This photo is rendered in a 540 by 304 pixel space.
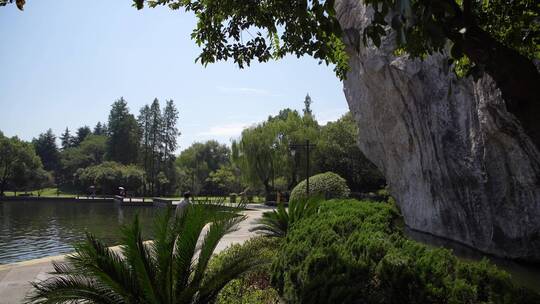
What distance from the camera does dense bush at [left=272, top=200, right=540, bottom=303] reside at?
150 inches

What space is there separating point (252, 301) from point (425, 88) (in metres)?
12.9

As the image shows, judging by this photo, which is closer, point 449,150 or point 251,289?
point 251,289

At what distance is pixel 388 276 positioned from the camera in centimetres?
424

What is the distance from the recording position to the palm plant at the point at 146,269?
461cm

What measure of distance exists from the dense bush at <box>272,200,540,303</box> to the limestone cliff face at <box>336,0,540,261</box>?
4970 millimetres

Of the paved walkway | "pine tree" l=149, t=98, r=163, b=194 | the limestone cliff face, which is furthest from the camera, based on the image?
"pine tree" l=149, t=98, r=163, b=194

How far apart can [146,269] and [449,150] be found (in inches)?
513

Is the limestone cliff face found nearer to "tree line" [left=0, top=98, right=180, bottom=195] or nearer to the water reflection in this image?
the water reflection

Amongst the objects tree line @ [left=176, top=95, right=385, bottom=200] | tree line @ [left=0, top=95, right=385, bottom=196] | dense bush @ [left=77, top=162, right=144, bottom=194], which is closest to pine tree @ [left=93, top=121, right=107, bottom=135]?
tree line @ [left=0, top=95, right=385, bottom=196]

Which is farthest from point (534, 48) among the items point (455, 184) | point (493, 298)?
point (455, 184)

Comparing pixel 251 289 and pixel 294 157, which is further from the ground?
pixel 294 157

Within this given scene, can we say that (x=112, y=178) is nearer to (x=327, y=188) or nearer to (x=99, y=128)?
(x=327, y=188)

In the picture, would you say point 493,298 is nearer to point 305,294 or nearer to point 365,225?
point 305,294

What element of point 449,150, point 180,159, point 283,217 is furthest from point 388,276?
point 180,159
